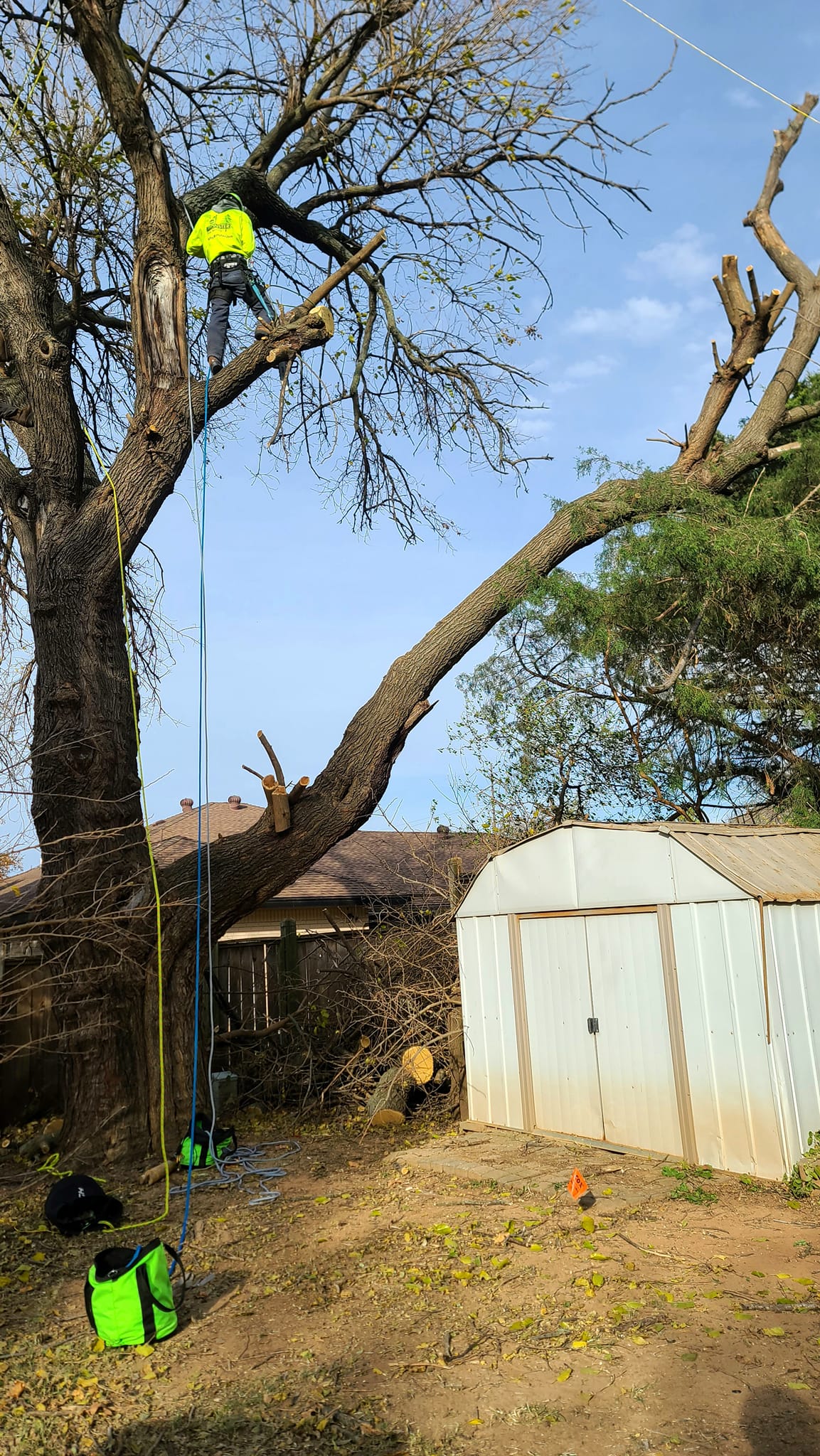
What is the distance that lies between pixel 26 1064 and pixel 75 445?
6611 mm

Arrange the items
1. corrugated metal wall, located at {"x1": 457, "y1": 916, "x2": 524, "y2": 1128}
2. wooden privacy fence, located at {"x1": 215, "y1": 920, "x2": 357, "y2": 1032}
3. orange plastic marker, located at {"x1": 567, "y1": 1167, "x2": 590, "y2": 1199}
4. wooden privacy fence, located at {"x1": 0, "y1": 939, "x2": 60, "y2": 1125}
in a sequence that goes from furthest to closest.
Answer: wooden privacy fence, located at {"x1": 215, "y1": 920, "x2": 357, "y2": 1032} < wooden privacy fence, located at {"x1": 0, "y1": 939, "x2": 60, "y2": 1125} < corrugated metal wall, located at {"x1": 457, "y1": 916, "x2": 524, "y2": 1128} < orange plastic marker, located at {"x1": 567, "y1": 1167, "x2": 590, "y2": 1199}

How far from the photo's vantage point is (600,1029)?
8.66 metres

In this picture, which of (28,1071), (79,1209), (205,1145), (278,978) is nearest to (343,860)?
(278,978)

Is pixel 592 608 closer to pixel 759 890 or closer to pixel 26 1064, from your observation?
pixel 759 890

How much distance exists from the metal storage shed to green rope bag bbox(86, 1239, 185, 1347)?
14.2ft

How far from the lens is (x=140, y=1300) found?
4957 mm

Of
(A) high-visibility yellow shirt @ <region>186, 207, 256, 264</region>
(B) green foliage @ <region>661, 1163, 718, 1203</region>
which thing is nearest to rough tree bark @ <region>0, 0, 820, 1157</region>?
(A) high-visibility yellow shirt @ <region>186, 207, 256, 264</region>

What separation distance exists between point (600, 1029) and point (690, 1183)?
152 cm

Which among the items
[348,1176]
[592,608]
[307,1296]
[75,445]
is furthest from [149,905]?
[592,608]

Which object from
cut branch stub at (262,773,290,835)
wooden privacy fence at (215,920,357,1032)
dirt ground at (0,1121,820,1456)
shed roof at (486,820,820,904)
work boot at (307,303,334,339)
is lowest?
dirt ground at (0,1121,820,1456)

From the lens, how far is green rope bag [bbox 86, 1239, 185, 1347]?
4957mm

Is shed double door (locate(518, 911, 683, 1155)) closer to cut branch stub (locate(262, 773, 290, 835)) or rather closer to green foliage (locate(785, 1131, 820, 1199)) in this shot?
green foliage (locate(785, 1131, 820, 1199))

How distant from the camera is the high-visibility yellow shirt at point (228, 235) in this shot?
8500 mm

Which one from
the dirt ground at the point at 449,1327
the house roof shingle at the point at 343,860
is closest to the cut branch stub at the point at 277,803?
the dirt ground at the point at 449,1327
